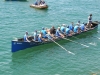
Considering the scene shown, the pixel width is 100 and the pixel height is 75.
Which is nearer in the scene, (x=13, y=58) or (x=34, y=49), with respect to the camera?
(x=13, y=58)

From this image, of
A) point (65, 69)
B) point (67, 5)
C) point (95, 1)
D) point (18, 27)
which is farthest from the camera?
point (95, 1)

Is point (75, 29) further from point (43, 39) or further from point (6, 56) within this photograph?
point (6, 56)

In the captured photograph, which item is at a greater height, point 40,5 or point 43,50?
point 40,5

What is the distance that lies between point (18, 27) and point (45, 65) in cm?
1276

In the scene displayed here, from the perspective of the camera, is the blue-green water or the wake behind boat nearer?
the blue-green water

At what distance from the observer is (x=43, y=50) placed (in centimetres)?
3212

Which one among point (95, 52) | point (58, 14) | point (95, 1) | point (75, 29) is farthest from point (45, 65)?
point (95, 1)

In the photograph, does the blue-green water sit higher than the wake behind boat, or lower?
lower

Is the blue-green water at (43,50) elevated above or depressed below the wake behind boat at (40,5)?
below

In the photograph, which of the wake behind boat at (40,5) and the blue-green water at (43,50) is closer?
the blue-green water at (43,50)

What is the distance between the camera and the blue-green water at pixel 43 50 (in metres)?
27.8

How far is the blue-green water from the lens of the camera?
27.8 m

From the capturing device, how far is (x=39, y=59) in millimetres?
29781

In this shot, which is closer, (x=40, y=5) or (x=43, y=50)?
(x=43, y=50)
